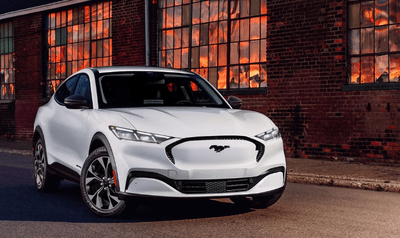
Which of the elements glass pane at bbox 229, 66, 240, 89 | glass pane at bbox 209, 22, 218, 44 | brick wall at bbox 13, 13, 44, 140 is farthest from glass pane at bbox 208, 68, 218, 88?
brick wall at bbox 13, 13, 44, 140

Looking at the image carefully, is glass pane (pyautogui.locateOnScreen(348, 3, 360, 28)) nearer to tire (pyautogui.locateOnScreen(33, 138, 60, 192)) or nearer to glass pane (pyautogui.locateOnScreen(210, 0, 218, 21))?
glass pane (pyautogui.locateOnScreen(210, 0, 218, 21))

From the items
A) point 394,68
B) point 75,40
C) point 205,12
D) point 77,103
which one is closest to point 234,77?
point 205,12

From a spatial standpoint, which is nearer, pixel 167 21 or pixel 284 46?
pixel 284 46

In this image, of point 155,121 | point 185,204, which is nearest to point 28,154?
point 185,204

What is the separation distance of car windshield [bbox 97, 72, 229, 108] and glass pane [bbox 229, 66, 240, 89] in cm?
753

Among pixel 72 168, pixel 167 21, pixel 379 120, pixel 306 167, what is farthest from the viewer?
pixel 167 21

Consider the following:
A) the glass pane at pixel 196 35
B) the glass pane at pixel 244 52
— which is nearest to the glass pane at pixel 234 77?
the glass pane at pixel 244 52

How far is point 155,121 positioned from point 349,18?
26.4 ft

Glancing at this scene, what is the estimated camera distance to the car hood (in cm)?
568

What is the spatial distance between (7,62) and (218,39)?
11.1 m

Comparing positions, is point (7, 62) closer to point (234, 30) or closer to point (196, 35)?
point (196, 35)

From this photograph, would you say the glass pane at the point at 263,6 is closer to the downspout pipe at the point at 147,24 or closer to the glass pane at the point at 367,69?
the glass pane at the point at 367,69

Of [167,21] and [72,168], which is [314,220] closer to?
[72,168]

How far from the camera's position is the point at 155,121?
5.81 metres
